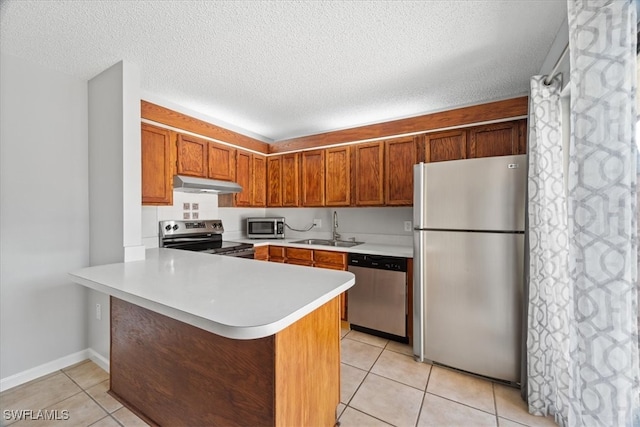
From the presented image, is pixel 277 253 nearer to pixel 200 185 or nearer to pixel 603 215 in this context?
pixel 200 185

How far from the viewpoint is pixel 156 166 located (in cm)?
259

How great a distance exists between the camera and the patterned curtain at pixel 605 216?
0.84 m

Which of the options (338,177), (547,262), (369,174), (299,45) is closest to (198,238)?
(338,177)

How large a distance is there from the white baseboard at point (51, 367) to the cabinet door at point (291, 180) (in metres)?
2.46

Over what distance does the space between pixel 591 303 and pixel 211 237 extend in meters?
3.39

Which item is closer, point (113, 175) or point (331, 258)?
→ point (113, 175)

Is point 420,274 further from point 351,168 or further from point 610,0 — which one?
point 610,0

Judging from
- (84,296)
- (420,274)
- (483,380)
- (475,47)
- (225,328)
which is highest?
(475,47)

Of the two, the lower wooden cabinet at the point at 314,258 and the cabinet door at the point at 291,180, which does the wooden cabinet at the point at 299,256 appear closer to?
the lower wooden cabinet at the point at 314,258

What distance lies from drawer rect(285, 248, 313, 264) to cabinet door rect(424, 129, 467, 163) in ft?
5.54

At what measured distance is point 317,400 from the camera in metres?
1.28

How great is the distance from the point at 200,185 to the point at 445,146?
263 cm

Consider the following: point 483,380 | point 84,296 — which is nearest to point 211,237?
point 84,296

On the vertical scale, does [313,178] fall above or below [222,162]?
below
